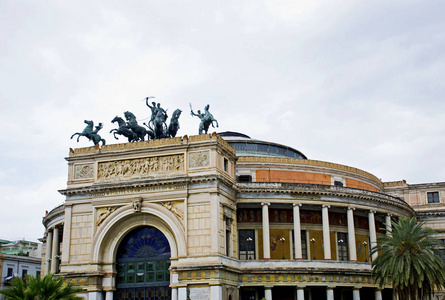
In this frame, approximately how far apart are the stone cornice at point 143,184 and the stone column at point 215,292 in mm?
8661

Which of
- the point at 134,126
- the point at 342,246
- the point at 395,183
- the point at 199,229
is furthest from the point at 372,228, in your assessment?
the point at 134,126

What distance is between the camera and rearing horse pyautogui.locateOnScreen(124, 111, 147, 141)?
2050 inches

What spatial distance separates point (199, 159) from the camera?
4762 centimetres

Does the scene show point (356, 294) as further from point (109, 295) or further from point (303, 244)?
point (109, 295)

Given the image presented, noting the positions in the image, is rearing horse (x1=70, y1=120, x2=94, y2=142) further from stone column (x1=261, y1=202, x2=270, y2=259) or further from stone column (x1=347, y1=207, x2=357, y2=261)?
stone column (x1=347, y1=207, x2=357, y2=261)

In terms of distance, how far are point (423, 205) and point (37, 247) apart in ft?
242

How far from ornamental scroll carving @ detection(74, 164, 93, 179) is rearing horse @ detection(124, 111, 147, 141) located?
517cm

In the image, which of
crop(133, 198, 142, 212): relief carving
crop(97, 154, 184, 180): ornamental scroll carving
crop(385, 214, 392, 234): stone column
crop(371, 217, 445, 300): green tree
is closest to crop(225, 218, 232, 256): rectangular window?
crop(97, 154, 184, 180): ornamental scroll carving

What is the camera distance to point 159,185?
47.8 metres

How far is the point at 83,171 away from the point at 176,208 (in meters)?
10.0

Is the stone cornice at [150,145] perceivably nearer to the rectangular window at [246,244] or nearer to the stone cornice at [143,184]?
the stone cornice at [143,184]

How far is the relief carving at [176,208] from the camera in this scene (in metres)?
46.8

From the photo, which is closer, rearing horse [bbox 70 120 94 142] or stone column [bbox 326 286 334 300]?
stone column [bbox 326 286 334 300]

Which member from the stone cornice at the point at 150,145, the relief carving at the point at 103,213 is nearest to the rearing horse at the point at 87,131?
the stone cornice at the point at 150,145
